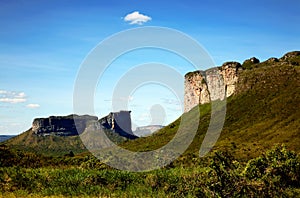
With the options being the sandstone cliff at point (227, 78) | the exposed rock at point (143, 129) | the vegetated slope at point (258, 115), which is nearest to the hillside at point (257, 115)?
the vegetated slope at point (258, 115)

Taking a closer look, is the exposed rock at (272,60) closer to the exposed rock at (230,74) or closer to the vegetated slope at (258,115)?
the vegetated slope at (258,115)

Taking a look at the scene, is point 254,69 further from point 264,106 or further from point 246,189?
point 246,189

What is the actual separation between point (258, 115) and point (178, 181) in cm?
12699

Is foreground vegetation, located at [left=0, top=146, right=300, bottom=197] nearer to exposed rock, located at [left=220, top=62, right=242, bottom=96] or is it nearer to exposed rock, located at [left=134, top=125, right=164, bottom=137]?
exposed rock, located at [left=134, top=125, right=164, bottom=137]

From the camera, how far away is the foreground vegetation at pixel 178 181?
15.3m

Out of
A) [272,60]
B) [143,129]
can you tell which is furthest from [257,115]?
[143,129]

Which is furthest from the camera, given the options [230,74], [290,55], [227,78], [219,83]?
[290,55]

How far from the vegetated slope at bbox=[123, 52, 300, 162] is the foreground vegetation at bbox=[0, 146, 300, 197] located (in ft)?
250

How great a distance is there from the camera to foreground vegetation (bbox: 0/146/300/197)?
1528 centimetres

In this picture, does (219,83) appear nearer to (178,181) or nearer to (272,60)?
(272,60)

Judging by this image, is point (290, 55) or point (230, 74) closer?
point (230, 74)

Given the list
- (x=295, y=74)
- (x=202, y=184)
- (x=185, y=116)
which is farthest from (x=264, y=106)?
(x=202, y=184)

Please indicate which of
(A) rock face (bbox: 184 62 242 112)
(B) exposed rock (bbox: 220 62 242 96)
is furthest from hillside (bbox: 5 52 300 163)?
(A) rock face (bbox: 184 62 242 112)

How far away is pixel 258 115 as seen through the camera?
139625mm
